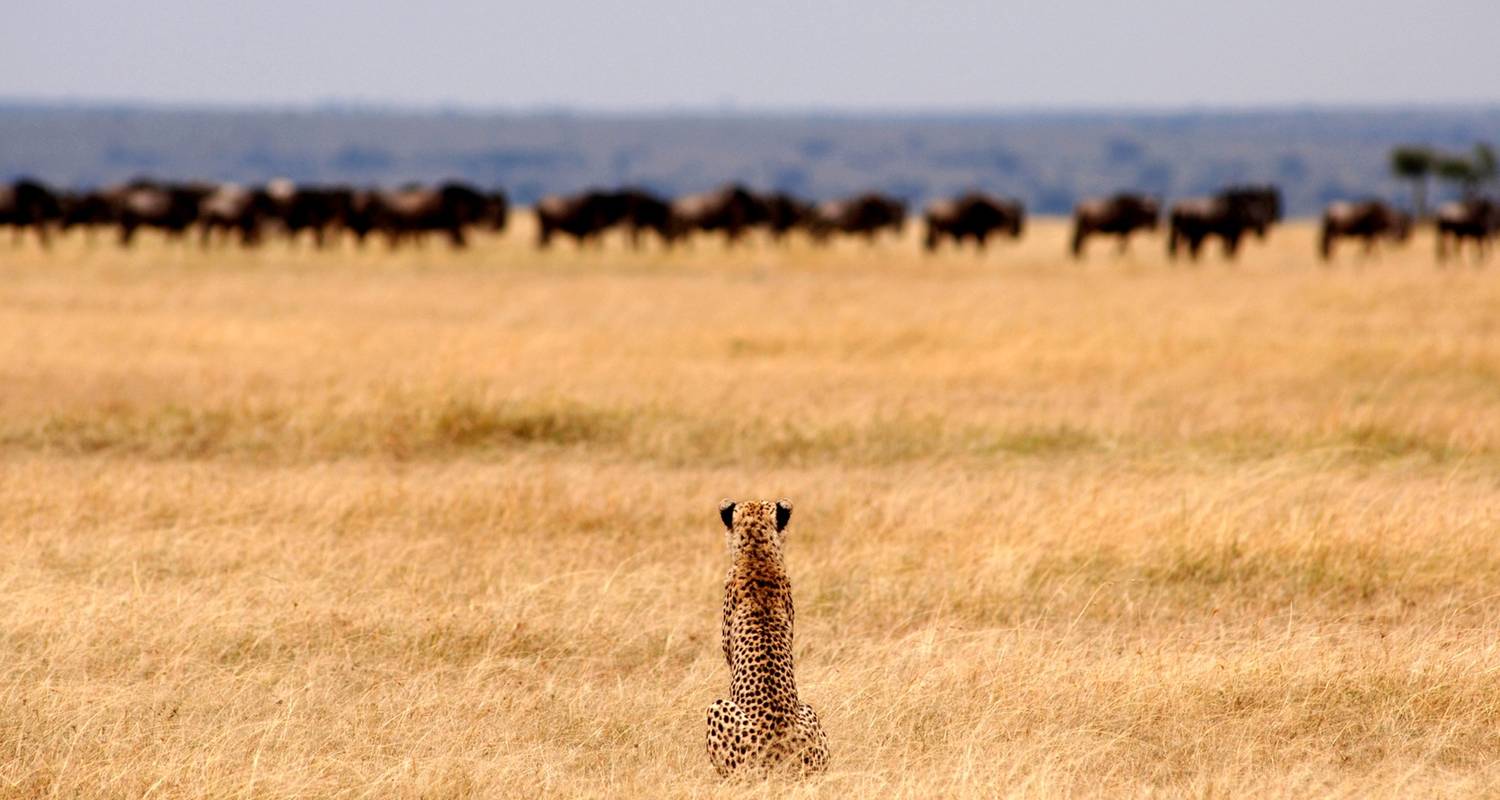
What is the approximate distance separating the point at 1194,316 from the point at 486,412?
44.7 feet

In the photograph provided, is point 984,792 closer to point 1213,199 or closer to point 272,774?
point 272,774

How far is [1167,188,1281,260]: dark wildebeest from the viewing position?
48.5m

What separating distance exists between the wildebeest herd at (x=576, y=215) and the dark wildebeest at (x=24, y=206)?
4 centimetres

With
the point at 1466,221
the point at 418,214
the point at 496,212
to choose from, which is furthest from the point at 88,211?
the point at 1466,221

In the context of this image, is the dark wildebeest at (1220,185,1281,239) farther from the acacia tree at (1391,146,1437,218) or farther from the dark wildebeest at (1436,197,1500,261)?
the acacia tree at (1391,146,1437,218)

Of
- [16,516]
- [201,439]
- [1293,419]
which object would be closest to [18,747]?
[16,516]

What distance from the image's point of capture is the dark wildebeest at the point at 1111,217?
2115 inches

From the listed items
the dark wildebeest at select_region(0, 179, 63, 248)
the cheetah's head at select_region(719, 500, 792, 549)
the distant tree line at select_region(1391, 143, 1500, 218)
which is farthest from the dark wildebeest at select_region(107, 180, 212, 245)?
the distant tree line at select_region(1391, 143, 1500, 218)

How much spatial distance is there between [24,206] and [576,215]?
56.9ft

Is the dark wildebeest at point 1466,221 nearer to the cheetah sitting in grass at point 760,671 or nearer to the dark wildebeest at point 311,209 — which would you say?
the dark wildebeest at point 311,209

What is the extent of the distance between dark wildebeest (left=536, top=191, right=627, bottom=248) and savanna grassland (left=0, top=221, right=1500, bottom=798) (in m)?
36.1

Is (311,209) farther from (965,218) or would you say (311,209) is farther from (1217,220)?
(1217,220)

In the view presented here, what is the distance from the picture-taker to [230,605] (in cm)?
876

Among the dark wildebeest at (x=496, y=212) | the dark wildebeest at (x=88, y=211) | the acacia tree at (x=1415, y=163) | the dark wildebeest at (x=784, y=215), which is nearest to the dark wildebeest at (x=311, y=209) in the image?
the dark wildebeest at (x=88, y=211)
